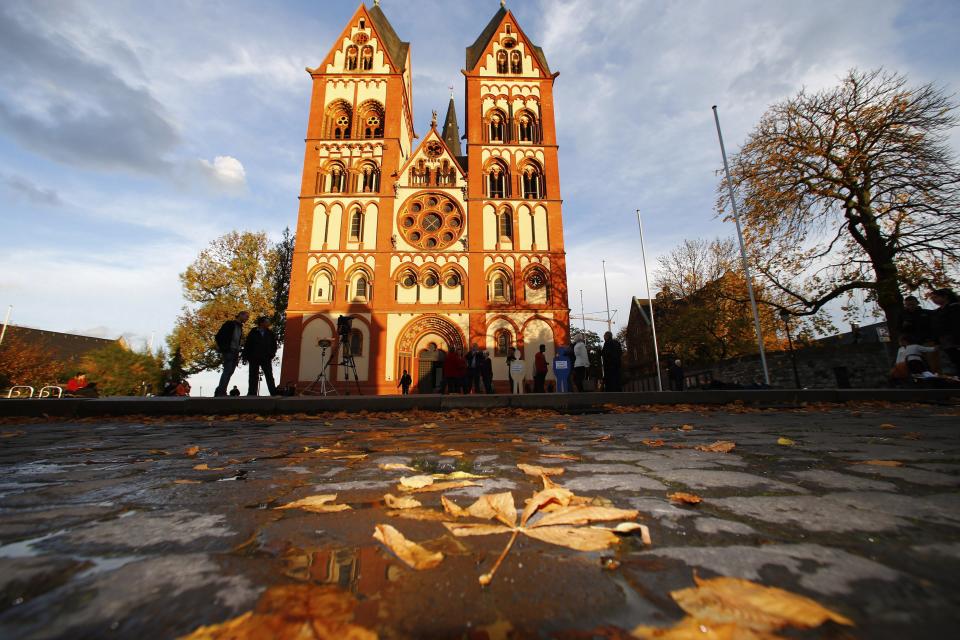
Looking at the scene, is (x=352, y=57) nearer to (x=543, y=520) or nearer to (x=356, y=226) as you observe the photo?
(x=356, y=226)

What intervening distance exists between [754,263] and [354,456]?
16818mm

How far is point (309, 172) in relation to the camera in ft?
63.8

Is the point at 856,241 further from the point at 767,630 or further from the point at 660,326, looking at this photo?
the point at 767,630

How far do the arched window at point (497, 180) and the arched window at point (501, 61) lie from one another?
620 centimetres

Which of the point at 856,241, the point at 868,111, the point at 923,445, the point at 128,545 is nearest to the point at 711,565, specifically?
the point at 128,545

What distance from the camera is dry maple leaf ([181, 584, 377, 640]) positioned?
0.50 metres

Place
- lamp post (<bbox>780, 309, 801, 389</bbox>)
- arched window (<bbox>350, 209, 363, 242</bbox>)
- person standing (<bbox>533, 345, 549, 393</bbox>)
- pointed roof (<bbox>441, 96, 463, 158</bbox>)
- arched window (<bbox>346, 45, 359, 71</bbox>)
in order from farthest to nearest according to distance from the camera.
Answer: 1. pointed roof (<bbox>441, 96, 463, 158</bbox>)
2. arched window (<bbox>346, 45, 359, 71</bbox>)
3. arched window (<bbox>350, 209, 363, 242</bbox>)
4. person standing (<bbox>533, 345, 549, 393</bbox>)
5. lamp post (<bbox>780, 309, 801, 389</bbox>)

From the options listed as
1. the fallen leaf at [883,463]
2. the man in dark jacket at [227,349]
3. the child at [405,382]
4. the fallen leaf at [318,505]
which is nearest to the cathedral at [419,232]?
the child at [405,382]

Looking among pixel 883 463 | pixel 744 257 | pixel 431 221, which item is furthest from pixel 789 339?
pixel 431 221

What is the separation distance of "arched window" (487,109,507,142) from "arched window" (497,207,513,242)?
4.32m

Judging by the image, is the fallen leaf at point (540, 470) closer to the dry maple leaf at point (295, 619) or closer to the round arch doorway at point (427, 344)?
the dry maple leaf at point (295, 619)

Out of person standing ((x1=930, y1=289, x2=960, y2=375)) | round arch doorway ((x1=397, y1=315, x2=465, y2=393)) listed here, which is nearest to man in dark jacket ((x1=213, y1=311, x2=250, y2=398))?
round arch doorway ((x1=397, y1=315, x2=465, y2=393))

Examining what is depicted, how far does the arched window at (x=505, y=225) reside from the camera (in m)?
19.3

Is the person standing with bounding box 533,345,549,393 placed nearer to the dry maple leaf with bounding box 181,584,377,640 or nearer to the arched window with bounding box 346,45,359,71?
the dry maple leaf with bounding box 181,584,377,640
